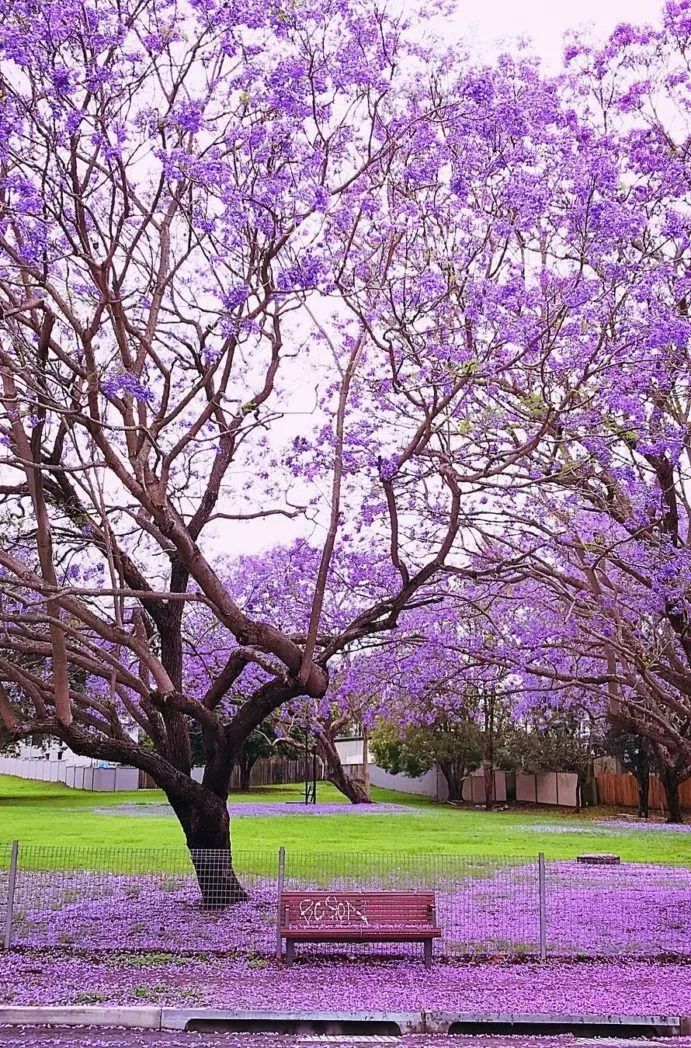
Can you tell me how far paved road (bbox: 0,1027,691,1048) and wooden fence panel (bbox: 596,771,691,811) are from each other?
28.3 metres

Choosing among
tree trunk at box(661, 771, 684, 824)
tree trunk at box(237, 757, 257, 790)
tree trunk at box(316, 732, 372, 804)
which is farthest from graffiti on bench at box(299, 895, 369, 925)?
tree trunk at box(237, 757, 257, 790)

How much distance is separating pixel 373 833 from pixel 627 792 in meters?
17.0

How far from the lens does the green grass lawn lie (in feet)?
66.9

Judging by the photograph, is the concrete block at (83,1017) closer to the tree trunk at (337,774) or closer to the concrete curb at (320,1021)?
the concrete curb at (320,1021)

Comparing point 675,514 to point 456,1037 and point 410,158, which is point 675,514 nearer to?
point 410,158

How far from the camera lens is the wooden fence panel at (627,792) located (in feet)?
115

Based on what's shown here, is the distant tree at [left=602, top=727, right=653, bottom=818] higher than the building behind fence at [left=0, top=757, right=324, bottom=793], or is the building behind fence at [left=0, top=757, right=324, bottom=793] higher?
the distant tree at [left=602, top=727, right=653, bottom=818]

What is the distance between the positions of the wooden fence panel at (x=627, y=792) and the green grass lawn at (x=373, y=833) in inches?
142

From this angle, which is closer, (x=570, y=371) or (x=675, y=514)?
(x=570, y=371)

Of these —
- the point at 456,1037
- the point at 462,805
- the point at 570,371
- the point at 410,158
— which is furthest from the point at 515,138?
the point at 462,805

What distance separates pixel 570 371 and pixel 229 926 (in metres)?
6.62

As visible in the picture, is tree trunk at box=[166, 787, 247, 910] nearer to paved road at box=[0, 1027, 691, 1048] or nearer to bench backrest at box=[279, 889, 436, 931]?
bench backrest at box=[279, 889, 436, 931]

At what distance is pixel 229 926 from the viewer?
11242 mm

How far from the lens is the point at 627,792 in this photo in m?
37.9
